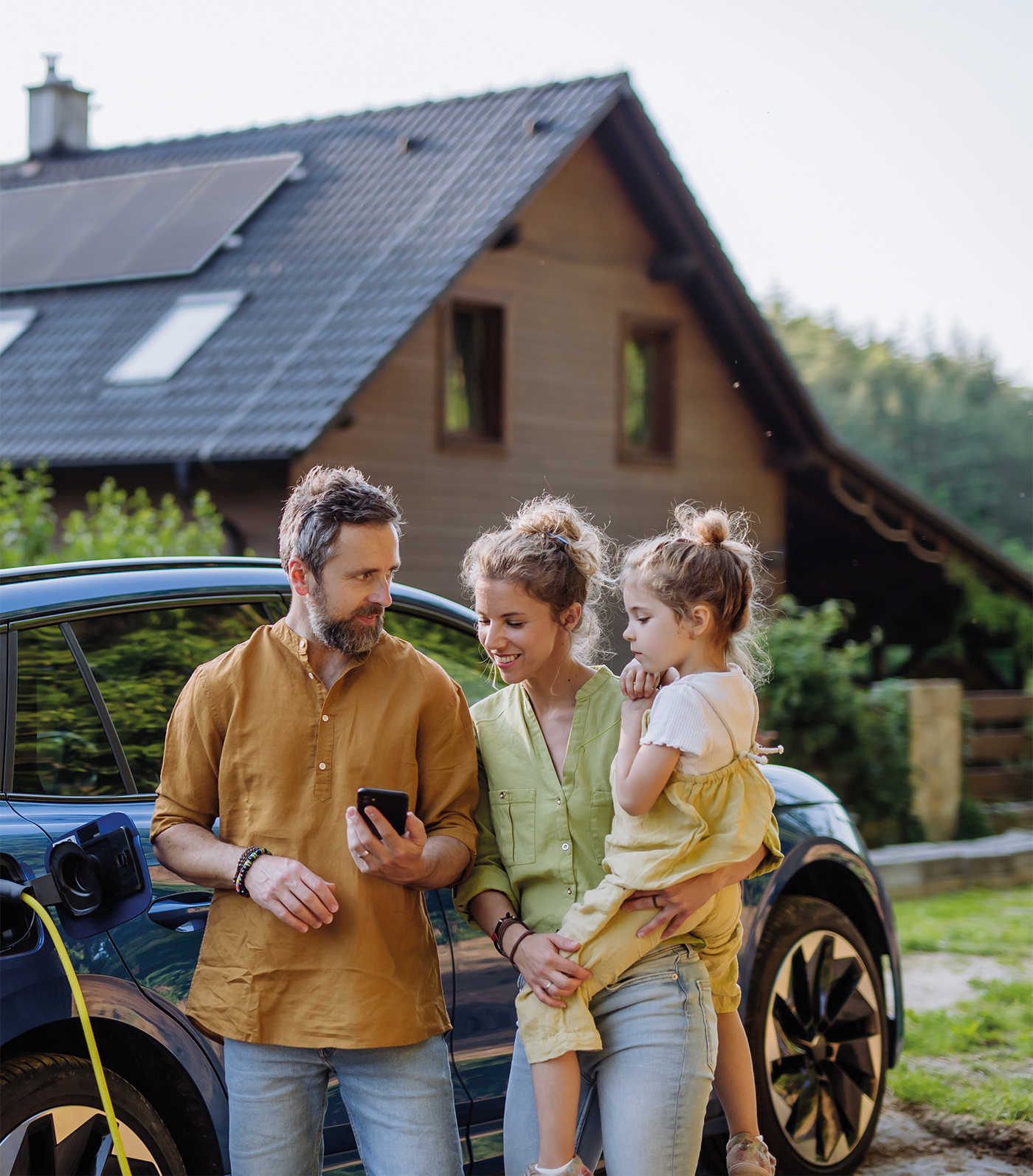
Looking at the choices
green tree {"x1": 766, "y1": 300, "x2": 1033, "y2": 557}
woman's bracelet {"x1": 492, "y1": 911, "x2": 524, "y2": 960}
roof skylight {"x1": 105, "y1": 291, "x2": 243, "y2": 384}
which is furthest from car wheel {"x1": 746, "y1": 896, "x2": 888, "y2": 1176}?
green tree {"x1": 766, "y1": 300, "x2": 1033, "y2": 557}

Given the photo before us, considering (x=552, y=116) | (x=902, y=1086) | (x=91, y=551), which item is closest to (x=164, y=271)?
(x=552, y=116)

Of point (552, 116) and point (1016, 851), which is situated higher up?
point (552, 116)

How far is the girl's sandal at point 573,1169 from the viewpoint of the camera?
2918 millimetres

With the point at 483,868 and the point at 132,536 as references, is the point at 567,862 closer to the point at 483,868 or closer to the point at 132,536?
the point at 483,868

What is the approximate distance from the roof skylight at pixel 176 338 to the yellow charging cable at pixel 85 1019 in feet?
40.8

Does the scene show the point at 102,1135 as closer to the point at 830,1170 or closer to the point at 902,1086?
the point at 830,1170

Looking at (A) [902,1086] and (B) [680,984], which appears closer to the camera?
(B) [680,984]

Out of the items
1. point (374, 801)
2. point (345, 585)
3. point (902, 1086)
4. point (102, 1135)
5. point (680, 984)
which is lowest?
point (902, 1086)

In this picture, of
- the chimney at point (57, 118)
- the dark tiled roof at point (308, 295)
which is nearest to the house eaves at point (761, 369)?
the dark tiled roof at point (308, 295)

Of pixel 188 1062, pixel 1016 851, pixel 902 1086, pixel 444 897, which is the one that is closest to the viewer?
pixel 188 1062

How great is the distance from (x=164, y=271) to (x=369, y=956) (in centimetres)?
1453

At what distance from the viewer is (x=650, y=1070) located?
2885mm

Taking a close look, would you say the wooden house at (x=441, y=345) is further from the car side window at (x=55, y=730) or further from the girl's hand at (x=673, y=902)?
the girl's hand at (x=673, y=902)

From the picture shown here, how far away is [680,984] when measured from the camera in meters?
2.97
